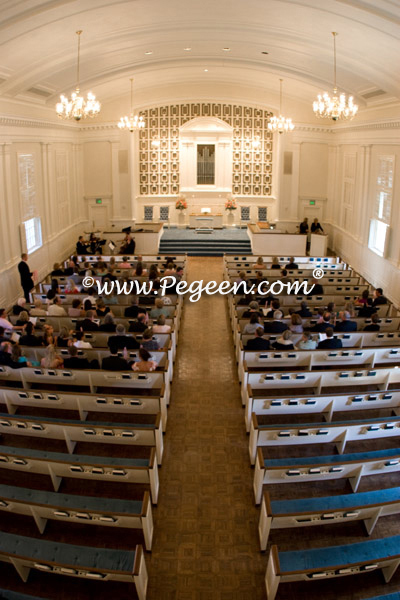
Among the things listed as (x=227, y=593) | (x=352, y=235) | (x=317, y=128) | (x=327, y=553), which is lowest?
(x=227, y=593)

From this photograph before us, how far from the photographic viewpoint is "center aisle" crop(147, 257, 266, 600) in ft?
17.3

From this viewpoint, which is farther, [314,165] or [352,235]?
[314,165]

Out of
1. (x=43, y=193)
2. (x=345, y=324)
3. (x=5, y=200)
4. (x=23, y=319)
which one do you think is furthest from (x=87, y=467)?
(x=43, y=193)

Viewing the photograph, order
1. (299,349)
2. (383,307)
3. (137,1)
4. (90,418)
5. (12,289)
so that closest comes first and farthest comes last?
1. (90,418)
2. (299,349)
3. (137,1)
4. (383,307)
5. (12,289)

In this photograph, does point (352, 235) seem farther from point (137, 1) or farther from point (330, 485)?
→ point (330, 485)

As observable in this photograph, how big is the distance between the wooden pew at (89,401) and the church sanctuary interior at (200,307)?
4cm

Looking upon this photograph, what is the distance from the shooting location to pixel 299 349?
29.1 ft

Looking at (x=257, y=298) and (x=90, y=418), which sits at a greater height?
(x=257, y=298)

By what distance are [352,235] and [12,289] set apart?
12367 mm

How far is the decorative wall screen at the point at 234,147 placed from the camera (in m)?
23.0

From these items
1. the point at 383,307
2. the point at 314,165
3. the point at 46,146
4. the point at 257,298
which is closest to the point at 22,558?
the point at 257,298

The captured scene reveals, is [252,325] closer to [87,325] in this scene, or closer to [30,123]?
[87,325]

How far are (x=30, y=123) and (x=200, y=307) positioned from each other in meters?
7.75

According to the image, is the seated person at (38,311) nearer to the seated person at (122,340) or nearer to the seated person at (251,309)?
the seated person at (122,340)
